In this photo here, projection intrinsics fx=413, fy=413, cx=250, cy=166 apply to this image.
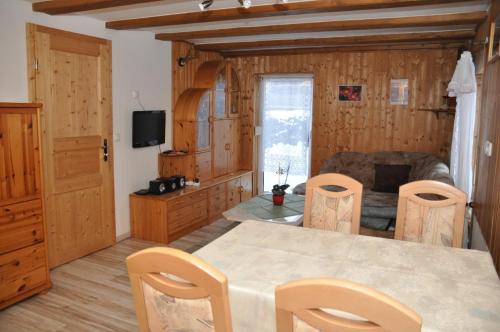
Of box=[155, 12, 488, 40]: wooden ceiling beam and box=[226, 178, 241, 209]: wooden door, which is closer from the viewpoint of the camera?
box=[155, 12, 488, 40]: wooden ceiling beam

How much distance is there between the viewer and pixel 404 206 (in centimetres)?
258

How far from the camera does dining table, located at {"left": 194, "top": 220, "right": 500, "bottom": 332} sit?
1.55m

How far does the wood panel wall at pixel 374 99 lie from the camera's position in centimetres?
574

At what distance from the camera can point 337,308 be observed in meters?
1.07

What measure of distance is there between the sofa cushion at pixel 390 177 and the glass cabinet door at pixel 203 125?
2.42 meters

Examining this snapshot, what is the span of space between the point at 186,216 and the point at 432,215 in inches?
124

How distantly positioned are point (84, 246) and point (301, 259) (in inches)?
119

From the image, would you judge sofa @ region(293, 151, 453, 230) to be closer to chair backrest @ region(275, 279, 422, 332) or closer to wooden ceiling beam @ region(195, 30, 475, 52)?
wooden ceiling beam @ region(195, 30, 475, 52)

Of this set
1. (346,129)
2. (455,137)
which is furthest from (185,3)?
(346,129)

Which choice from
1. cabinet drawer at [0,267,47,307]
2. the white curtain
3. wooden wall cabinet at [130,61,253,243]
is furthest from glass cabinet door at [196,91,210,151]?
the white curtain

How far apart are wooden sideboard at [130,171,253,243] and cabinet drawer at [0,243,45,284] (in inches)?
59.0

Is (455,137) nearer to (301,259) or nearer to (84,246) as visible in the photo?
(301,259)

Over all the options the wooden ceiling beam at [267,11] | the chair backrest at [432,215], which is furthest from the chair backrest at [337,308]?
the wooden ceiling beam at [267,11]

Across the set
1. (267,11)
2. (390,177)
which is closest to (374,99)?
(390,177)
